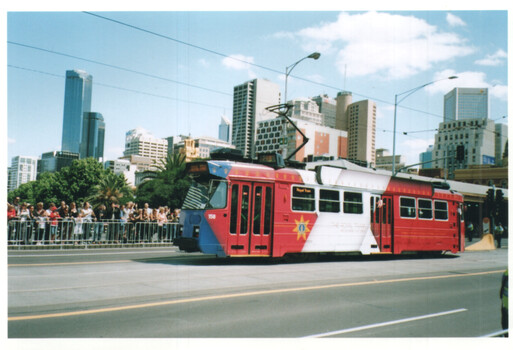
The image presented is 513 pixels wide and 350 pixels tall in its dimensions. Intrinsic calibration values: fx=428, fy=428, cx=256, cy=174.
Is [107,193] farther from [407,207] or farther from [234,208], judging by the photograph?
[234,208]

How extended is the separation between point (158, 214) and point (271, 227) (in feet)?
27.9

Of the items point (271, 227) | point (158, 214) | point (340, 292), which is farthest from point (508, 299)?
point (158, 214)

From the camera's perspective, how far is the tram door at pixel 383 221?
15.8 metres

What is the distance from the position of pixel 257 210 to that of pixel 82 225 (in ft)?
25.7

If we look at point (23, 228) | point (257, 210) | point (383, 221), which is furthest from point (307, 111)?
point (257, 210)

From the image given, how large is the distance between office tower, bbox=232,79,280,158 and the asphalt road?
303ft

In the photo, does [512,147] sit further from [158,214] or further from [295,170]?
[158,214]

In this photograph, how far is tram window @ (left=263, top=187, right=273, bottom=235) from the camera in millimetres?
12834

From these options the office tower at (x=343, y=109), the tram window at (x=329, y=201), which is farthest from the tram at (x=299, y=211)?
the office tower at (x=343, y=109)

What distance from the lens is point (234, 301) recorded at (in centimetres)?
772

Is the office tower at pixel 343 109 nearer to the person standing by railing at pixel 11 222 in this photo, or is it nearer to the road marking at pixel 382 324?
the person standing by railing at pixel 11 222

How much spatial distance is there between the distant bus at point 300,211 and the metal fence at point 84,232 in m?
5.77

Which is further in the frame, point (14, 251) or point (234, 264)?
point (14, 251)

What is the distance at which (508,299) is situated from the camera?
546 cm
